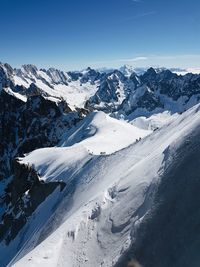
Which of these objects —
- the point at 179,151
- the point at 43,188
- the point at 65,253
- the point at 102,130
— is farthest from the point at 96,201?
the point at 102,130

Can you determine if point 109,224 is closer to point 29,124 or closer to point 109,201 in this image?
point 109,201

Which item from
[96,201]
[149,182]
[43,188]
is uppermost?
[149,182]

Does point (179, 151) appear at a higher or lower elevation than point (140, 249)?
higher

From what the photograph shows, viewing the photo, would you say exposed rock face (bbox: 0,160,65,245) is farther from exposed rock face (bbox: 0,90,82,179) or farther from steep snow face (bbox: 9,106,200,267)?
exposed rock face (bbox: 0,90,82,179)

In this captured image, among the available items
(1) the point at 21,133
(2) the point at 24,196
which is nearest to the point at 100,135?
(2) the point at 24,196

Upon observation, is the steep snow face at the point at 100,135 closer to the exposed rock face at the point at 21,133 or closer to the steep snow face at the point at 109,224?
the exposed rock face at the point at 21,133

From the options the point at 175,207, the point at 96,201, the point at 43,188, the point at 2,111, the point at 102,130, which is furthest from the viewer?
the point at 2,111

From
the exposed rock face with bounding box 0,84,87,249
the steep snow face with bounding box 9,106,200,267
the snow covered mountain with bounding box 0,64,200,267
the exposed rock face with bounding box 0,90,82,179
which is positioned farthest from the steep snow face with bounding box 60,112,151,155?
the steep snow face with bounding box 9,106,200,267

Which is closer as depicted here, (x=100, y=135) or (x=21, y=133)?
(x=100, y=135)

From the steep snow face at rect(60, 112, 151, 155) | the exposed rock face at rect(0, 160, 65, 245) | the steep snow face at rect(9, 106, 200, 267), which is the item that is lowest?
the exposed rock face at rect(0, 160, 65, 245)

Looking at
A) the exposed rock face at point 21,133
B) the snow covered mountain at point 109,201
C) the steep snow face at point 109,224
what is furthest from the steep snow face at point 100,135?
the steep snow face at point 109,224

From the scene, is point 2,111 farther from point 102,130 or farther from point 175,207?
point 175,207
